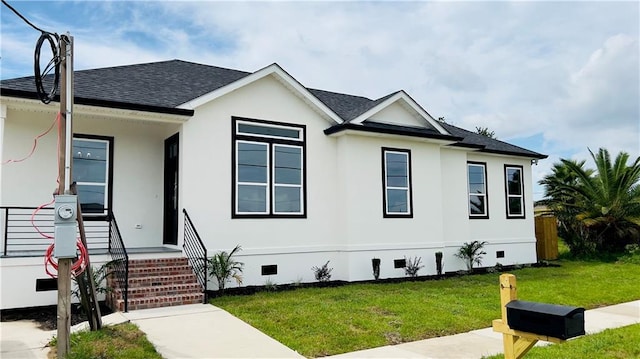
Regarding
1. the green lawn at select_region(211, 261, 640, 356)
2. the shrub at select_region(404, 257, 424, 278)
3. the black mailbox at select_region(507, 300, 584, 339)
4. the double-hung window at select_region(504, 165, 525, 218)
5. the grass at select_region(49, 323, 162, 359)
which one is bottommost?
the green lawn at select_region(211, 261, 640, 356)

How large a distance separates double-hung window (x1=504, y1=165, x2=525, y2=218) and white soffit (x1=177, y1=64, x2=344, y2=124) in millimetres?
7224

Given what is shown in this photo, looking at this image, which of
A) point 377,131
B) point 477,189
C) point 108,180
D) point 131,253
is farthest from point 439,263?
point 108,180

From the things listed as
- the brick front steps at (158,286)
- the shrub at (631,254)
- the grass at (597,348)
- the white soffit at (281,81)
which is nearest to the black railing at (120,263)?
the brick front steps at (158,286)

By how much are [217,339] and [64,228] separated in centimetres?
240

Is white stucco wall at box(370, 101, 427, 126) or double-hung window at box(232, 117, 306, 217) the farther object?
white stucco wall at box(370, 101, 427, 126)

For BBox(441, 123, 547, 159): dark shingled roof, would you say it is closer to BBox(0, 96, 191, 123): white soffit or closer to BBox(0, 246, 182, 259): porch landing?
BBox(0, 96, 191, 123): white soffit

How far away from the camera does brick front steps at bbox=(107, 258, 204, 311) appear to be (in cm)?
794

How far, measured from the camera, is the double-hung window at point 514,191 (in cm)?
1535

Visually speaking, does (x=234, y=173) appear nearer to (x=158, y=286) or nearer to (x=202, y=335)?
(x=158, y=286)

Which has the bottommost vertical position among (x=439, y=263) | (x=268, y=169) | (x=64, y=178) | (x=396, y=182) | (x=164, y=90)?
(x=439, y=263)

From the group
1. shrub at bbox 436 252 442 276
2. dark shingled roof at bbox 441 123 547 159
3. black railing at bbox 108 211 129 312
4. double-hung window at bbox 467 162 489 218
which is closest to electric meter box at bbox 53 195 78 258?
black railing at bbox 108 211 129 312

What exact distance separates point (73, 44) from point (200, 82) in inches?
249

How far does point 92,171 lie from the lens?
399 inches

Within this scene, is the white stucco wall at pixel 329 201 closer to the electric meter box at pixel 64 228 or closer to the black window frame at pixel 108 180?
the black window frame at pixel 108 180
